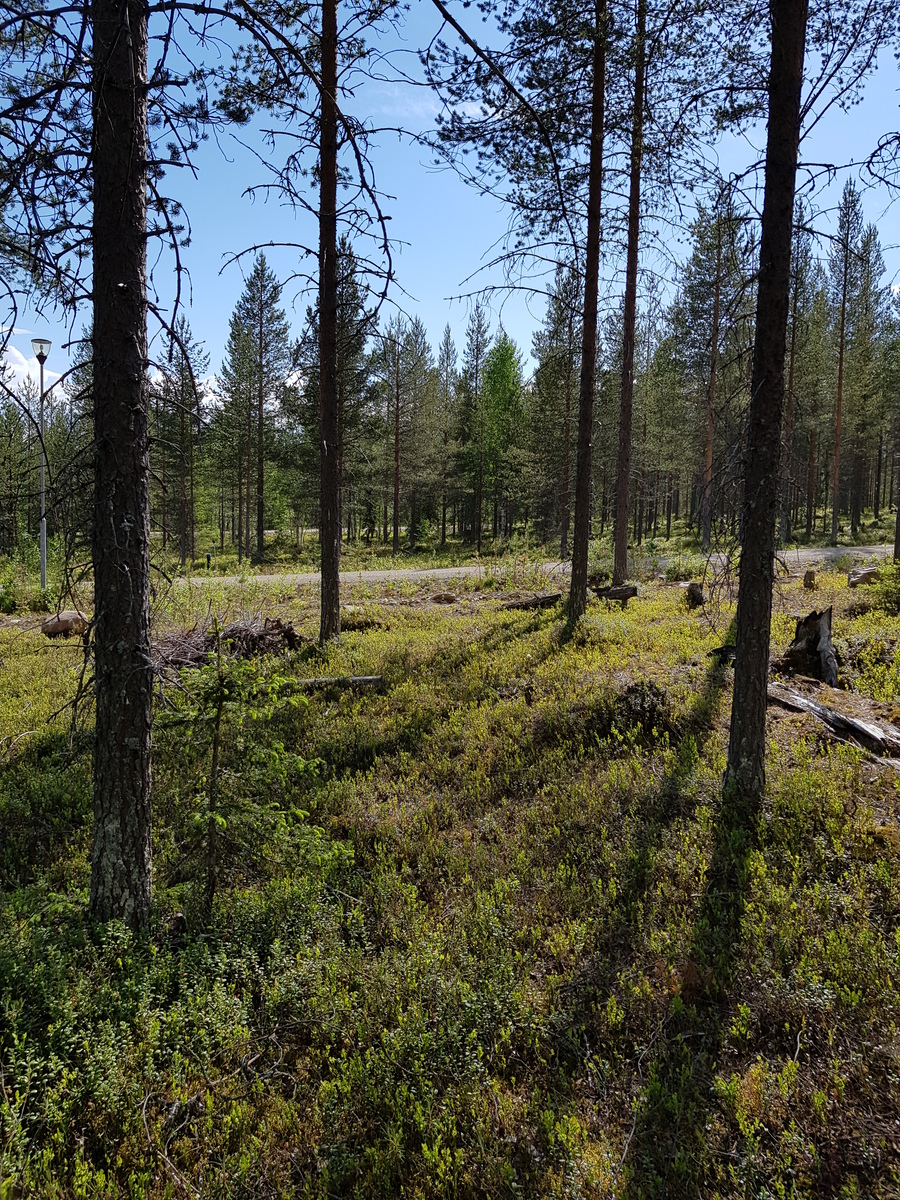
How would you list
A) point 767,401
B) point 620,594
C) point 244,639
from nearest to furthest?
1. point 767,401
2. point 244,639
3. point 620,594

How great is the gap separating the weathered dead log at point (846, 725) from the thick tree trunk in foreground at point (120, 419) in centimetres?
602

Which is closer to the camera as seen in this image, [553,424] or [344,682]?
[344,682]

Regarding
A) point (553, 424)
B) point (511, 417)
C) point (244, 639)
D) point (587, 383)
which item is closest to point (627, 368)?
point (587, 383)

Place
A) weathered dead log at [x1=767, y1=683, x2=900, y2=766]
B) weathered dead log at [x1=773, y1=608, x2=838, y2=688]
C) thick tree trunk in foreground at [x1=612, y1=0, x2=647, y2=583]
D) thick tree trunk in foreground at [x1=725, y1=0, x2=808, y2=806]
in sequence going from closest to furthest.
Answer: thick tree trunk in foreground at [x1=725, y1=0, x2=808, y2=806] → weathered dead log at [x1=767, y1=683, x2=900, y2=766] → weathered dead log at [x1=773, y1=608, x2=838, y2=688] → thick tree trunk in foreground at [x1=612, y1=0, x2=647, y2=583]

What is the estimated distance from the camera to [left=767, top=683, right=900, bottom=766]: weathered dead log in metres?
5.60

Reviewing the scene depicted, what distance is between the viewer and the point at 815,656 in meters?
7.55

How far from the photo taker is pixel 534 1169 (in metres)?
2.70

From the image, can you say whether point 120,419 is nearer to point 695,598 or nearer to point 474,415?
point 695,598

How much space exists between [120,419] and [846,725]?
657 centimetres

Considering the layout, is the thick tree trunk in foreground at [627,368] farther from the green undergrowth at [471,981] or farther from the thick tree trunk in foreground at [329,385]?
the green undergrowth at [471,981]

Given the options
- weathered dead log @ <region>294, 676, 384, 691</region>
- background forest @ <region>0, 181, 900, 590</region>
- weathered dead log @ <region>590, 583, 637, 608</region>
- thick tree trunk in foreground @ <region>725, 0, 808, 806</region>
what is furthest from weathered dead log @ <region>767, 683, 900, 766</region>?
background forest @ <region>0, 181, 900, 590</region>

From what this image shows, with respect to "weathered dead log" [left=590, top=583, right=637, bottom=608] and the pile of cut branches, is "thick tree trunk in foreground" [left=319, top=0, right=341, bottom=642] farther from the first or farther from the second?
"weathered dead log" [left=590, top=583, right=637, bottom=608]

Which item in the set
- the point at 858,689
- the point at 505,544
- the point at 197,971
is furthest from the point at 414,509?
the point at 197,971

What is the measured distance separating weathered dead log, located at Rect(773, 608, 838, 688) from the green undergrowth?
1.38 metres
